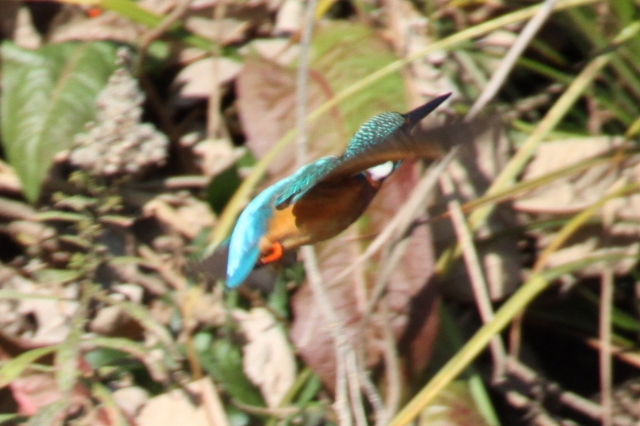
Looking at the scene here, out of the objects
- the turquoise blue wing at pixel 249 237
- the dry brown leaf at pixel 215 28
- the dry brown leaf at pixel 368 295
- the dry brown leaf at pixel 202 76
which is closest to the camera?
the turquoise blue wing at pixel 249 237

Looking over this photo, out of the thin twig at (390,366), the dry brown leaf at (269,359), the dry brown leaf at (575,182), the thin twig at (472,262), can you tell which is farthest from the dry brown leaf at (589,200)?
the dry brown leaf at (269,359)

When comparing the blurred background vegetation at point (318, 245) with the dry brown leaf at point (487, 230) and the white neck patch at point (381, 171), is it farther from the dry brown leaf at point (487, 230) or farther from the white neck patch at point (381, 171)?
the white neck patch at point (381, 171)

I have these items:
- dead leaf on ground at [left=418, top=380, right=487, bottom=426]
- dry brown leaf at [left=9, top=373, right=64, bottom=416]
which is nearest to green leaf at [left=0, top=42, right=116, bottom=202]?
dry brown leaf at [left=9, top=373, right=64, bottom=416]

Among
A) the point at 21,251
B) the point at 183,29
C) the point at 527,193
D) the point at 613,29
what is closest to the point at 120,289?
the point at 21,251

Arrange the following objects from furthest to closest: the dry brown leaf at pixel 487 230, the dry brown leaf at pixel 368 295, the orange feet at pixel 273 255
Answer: the dry brown leaf at pixel 487 230, the dry brown leaf at pixel 368 295, the orange feet at pixel 273 255

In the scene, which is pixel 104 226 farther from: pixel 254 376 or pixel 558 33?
pixel 558 33

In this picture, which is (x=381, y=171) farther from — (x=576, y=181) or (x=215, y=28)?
(x=215, y=28)
